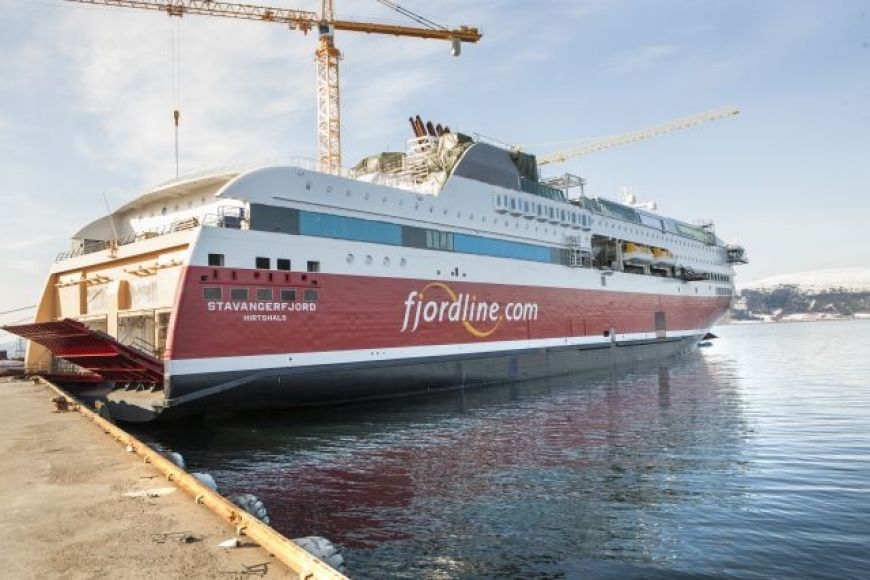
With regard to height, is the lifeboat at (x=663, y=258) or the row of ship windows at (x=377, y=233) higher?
the lifeboat at (x=663, y=258)

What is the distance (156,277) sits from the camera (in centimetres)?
2050

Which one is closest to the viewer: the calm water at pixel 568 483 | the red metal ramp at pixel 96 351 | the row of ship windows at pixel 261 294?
the calm water at pixel 568 483

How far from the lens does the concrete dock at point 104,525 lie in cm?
600

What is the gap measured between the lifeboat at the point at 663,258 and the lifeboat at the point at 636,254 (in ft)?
3.02

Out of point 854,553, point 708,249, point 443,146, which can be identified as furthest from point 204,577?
point 708,249

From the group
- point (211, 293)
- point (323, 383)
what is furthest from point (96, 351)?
point (323, 383)

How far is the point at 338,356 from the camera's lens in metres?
21.5

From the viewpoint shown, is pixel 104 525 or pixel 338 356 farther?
pixel 338 356

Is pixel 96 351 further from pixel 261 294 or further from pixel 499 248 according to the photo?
pixel 499 248

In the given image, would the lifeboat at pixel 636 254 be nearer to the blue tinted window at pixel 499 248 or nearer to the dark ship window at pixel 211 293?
the blue tinted window at pixel 499 248

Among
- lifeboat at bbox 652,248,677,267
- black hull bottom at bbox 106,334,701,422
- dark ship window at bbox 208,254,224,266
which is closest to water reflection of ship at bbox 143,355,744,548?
black hull bottom at bbox 106,334,701,422

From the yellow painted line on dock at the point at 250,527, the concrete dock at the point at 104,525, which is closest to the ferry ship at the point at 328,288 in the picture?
the concrete dock at the point at 104,525

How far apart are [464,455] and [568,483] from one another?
11.6ft

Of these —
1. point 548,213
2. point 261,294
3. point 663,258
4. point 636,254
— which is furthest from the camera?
point 663,258
